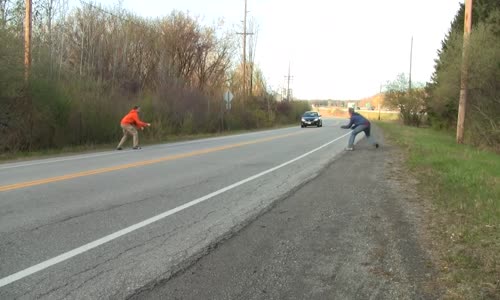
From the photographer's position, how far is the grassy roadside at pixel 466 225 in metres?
4.38

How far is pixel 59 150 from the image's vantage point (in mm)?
18109

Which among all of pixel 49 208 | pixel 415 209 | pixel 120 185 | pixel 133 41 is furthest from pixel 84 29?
pixel 415 209

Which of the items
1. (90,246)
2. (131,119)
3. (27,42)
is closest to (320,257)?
(90,246)

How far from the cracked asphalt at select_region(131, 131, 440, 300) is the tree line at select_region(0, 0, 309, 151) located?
13038mm

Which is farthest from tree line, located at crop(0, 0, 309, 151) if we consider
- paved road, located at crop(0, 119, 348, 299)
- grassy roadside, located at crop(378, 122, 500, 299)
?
grassy roadside, located at crop(378, 122, 500, 299)

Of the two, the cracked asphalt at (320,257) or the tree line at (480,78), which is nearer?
the cracked asphalt at (320,257)

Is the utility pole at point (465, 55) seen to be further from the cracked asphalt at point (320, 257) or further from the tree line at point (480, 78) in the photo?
the cracked asphalt at point (320, 257)

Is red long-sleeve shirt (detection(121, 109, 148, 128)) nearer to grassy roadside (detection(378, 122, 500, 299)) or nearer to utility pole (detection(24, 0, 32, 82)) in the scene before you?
utility pole (detection(24, 0, 32, 82))

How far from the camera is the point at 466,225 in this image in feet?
20.8

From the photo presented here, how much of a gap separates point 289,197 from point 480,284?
4.49m

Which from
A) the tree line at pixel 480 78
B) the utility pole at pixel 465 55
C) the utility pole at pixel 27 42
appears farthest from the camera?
the utility pole at pixel 465 55

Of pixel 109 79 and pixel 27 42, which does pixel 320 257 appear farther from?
pixel 109 79

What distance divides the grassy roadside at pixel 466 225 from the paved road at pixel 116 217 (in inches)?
102

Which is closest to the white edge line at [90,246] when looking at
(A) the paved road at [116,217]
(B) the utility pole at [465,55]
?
(A) the paved road at [116,217]
